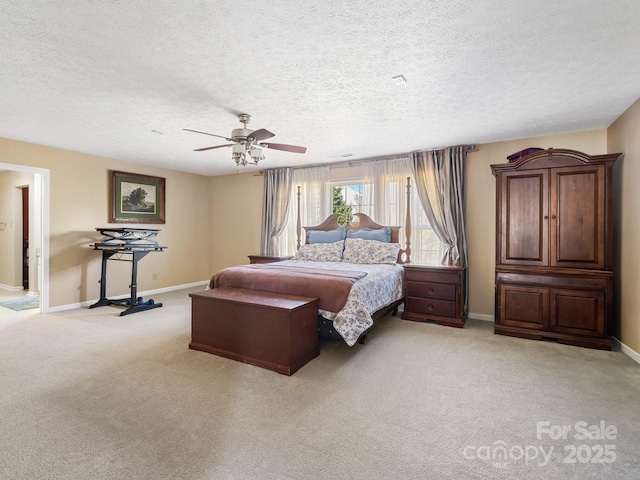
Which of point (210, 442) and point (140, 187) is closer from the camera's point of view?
point (210, 442)

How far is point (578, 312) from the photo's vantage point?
11.1 ft

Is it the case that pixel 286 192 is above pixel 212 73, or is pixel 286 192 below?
below

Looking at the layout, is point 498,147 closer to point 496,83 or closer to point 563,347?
point 496,83

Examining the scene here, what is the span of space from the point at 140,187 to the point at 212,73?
4.24 meters

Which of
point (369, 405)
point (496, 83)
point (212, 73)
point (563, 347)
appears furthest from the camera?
point (563, 347)

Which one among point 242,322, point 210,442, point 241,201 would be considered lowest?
point 210,442

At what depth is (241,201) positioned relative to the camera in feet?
22.2

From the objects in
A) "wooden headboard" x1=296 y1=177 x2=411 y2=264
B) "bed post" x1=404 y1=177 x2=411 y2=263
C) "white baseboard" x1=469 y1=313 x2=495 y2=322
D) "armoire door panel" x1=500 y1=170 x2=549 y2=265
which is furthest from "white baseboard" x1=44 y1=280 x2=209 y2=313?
"armoire door panel" x1=500 y1=170 x2=549 y2=265

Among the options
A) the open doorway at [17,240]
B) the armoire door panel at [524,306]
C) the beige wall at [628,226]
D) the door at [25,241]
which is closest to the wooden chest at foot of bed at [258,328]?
the armoire door panel at [524,306]

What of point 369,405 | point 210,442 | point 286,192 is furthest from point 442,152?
point 210,442

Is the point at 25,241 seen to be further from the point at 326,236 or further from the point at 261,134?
the point at 261,134

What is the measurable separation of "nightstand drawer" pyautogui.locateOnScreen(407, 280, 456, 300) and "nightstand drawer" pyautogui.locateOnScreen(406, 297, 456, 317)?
5cm

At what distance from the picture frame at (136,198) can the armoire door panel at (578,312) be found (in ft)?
21.1

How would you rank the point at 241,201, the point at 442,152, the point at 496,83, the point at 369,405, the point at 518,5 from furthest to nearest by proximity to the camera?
the point at 241,201 → the point at 442,152 → the point at 496,83 → the point at 369,405 → the point at 518,5
